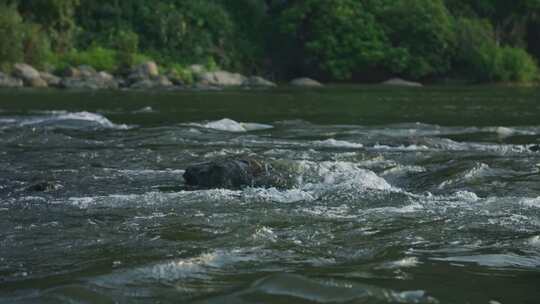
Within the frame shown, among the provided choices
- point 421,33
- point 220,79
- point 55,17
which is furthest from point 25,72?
point 421,33

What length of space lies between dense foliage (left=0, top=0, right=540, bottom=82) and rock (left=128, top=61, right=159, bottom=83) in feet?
10.5

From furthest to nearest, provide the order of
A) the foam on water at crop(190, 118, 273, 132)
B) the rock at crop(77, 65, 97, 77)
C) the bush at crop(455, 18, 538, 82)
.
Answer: the bush at crop(455, 18, 538, 82), the rock at crop(77, 65, 97, 77), the foam on water at crop(190, 118, 273, 132)

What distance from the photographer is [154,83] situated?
4506cm

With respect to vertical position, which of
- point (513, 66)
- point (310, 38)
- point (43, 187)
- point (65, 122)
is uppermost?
point (310, 38)

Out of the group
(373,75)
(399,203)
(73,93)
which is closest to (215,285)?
(399,203)

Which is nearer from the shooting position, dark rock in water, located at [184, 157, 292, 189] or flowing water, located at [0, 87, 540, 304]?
flowing water, located at [0, 87, 540, 304]

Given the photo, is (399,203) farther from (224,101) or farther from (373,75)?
(373,75)

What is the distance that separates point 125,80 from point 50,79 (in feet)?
14.4

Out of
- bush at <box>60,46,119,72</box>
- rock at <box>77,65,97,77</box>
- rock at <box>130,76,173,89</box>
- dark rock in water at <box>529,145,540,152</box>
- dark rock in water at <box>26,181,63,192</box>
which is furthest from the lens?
bush at <box>60,46,119,72</box>

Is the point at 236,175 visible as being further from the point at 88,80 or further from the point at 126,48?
the point at 126,48

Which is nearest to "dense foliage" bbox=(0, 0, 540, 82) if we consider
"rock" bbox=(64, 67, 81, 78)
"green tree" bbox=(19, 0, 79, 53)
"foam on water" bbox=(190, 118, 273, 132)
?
"green tree" bbox=(19, 0, 79, 53)

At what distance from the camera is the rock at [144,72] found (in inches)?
1811

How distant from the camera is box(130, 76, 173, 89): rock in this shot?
4278 cm

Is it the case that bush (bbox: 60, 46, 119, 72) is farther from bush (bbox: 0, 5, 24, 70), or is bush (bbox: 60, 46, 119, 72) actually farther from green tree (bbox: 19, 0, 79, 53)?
bush (bbox: 0, 5, 24, 70)
